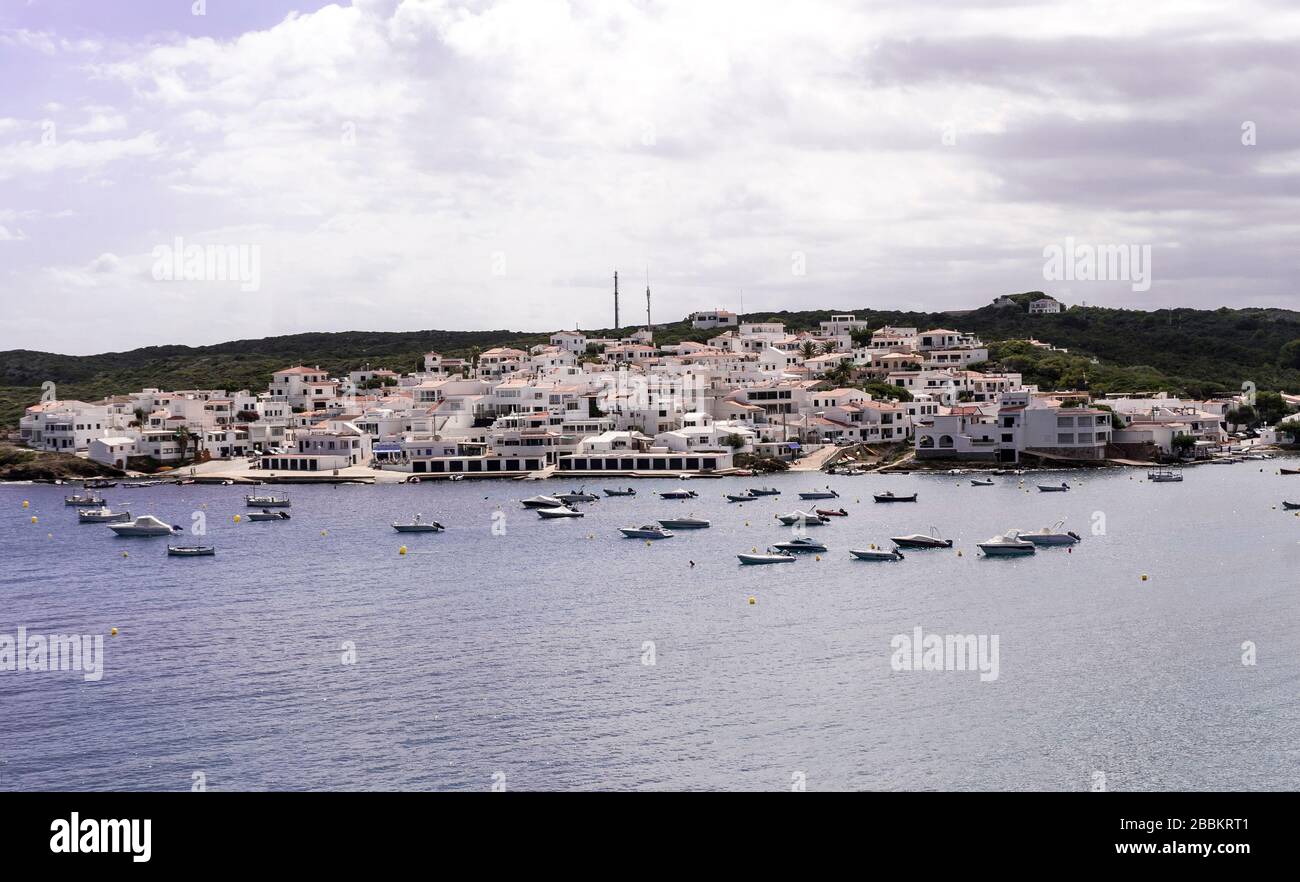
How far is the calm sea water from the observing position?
1642 cm

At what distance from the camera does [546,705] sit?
19375 mm

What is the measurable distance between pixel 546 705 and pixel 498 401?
5787 centimetres

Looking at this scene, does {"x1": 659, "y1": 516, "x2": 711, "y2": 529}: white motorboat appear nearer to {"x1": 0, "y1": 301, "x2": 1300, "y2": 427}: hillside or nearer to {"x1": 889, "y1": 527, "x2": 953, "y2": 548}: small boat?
{"x1": 889, "y1": 527, "x2": 953, "y2": 548}: small boat

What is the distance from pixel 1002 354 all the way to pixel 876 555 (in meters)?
62.6

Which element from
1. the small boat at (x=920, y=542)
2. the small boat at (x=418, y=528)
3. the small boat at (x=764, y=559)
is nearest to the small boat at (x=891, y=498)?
the small boat at (x=920, y=542)

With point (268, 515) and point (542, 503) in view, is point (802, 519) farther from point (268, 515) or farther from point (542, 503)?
point (268, 515)

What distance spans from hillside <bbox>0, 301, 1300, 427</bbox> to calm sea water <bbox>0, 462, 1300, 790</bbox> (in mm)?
51794

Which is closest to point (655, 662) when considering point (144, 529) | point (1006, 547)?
point (1006, 547)

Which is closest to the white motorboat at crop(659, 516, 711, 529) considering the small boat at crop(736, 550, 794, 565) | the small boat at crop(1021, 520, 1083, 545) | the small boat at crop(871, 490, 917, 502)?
the small boat at crop(736, 550, 794, 565)

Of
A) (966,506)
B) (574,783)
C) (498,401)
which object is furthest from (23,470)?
(574,783)

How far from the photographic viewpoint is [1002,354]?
9281 cm

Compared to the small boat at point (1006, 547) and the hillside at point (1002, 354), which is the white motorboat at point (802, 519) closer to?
the small boat at point (1006, 547)

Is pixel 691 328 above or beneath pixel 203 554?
above
